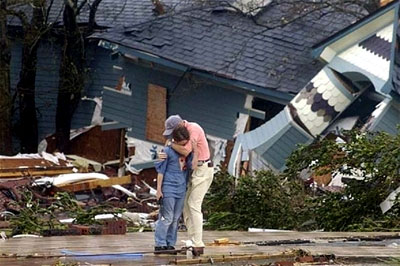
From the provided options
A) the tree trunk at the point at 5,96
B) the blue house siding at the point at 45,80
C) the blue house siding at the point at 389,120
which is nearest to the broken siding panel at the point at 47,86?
the blue house siding at the point at 45,80

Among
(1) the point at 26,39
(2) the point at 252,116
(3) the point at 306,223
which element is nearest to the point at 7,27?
(1) the point at 26,39

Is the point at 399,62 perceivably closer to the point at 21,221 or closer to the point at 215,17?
the point at 215,17

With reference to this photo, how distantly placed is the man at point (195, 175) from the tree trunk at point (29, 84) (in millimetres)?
15343

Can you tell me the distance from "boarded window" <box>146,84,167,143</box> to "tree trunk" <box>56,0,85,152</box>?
2.62m

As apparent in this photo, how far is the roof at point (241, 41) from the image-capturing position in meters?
22.1

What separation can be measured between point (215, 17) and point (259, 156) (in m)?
5.25

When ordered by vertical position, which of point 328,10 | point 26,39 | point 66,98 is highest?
point 328,10

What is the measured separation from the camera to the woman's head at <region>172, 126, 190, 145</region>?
9.76m

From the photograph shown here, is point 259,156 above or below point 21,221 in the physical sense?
below

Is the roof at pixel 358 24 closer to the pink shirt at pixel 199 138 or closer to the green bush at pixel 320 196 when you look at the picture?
the green bush at pixel 320 196

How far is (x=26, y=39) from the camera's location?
25.2 metres

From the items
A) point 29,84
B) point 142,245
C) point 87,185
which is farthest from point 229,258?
point 29,84

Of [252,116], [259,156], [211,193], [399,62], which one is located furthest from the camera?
[252,116]

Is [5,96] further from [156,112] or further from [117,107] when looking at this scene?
[156,112]
